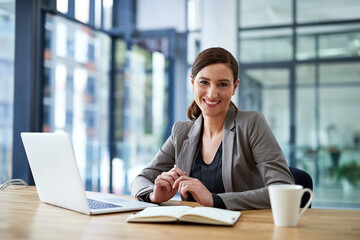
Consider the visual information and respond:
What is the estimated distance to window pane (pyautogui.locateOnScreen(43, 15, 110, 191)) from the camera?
444cm

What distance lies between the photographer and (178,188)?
58.2 inches

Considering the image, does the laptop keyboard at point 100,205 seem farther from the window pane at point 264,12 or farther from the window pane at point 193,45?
the window pane at point 264,12

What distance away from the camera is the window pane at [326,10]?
4.66 meters

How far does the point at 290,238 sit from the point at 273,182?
0.52 meters

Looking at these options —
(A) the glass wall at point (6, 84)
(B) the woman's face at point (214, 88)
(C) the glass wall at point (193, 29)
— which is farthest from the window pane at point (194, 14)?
(B) the woman's face at point (214, 88)

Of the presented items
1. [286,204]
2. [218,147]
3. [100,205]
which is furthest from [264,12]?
[286,204]

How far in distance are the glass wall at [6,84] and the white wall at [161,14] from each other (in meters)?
1.95

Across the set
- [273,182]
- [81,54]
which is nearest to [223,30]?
[81,54]

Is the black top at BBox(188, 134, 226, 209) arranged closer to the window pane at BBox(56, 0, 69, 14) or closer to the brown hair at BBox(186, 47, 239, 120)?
the brown hair at BBox(186, 47, 239, 120)

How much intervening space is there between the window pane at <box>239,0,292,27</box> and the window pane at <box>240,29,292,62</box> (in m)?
0.11

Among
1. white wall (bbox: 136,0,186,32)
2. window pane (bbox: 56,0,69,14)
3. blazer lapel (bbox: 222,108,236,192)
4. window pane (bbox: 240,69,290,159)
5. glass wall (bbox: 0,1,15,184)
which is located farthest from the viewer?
white wall (bbox: 136,0,186,32)

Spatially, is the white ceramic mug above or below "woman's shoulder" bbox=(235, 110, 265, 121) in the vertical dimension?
below

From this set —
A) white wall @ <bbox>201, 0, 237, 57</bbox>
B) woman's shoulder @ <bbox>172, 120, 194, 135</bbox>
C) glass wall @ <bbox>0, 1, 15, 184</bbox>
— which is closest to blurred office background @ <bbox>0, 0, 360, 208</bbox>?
white wall @ <bbox>201, 0, 237, 57</bbox>

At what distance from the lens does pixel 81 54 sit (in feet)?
16.4
